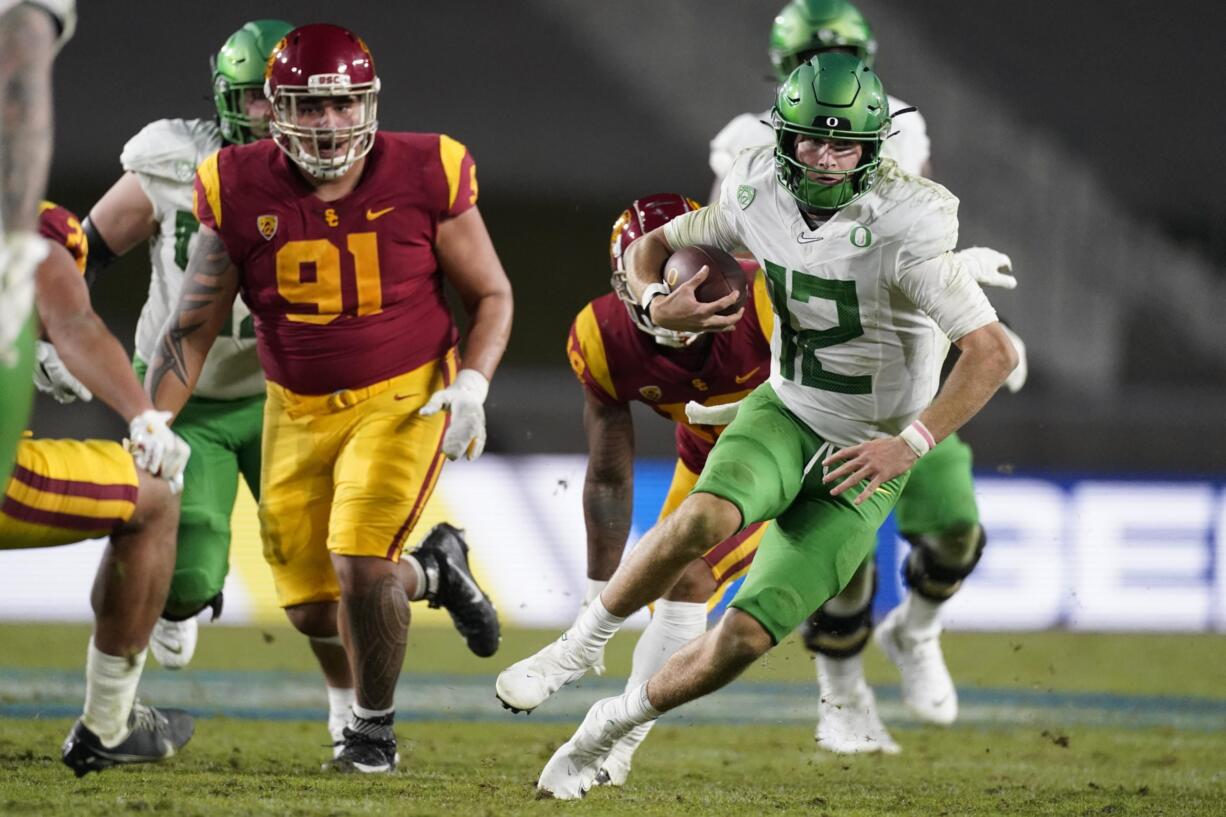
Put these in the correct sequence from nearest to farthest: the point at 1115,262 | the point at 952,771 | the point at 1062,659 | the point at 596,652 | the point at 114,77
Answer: the point at 596,652 < the point at 952,771 < the point at 1062,659 < the point at 1115,262 < the point at 114,77

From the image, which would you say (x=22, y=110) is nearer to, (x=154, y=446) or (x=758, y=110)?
(x=154, y=446)

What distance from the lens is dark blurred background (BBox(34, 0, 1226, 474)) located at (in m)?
8.43

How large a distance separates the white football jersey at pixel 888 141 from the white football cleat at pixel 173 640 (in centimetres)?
192

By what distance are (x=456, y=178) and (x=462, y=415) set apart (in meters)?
0.58

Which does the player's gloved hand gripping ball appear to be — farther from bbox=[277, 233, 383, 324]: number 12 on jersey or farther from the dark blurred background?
the dark blurred background

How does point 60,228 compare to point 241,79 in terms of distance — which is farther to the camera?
point 241,79

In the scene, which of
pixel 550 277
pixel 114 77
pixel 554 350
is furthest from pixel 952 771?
pixel 114 77

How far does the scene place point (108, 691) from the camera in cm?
356

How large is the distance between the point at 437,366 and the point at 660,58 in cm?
590

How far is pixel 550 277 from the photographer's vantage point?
9.23 m

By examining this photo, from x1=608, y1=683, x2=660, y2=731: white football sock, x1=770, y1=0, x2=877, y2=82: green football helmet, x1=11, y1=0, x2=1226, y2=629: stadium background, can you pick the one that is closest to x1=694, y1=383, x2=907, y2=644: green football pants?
x1=608, y1=683, x2=660, y2=731: white football sock

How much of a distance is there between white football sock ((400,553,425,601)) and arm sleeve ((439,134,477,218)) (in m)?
0.91

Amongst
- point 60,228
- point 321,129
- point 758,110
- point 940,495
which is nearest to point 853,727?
point 940,495

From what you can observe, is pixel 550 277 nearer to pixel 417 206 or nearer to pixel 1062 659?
pixel 1062 659
